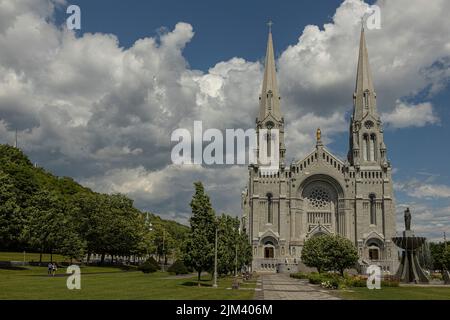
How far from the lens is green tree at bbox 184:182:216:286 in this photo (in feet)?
157

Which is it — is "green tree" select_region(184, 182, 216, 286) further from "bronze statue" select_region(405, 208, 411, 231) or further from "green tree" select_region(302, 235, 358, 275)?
"bronze statue" select_region(405, 208, 411, 231)

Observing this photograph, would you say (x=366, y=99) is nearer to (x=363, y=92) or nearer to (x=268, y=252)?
(x=363, y=92)

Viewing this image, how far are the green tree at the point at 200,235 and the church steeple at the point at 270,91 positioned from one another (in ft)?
246

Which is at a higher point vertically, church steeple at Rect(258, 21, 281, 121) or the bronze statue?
church steeple at Rect(258, 21, 281, 121)

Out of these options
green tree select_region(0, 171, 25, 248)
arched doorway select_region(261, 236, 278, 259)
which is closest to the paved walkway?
green tree select_region(0, 171, 25, 248)

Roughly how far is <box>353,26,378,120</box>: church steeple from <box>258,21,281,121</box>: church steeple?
62.0 ft

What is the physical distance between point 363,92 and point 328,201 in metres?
27.7

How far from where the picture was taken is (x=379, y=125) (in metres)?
118

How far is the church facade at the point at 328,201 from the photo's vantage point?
111m

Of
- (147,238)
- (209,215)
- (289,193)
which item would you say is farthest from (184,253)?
(289,193)

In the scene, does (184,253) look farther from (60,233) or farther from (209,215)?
(60,233)
